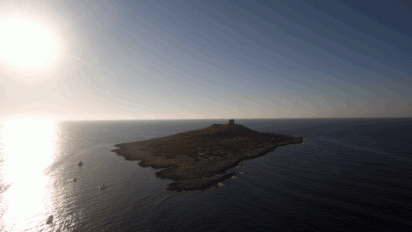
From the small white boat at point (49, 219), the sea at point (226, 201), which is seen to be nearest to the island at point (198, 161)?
the sea at point (226, 201)

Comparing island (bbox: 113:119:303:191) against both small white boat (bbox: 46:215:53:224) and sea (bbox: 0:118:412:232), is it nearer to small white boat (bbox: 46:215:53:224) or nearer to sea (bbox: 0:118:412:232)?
sea (bbox: 0:118:412:232)

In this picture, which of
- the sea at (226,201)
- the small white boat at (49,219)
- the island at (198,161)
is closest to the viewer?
the sea at (226,201)

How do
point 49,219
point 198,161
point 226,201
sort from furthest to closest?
1. point 198,161
2. point 226,201
3. point 49,219

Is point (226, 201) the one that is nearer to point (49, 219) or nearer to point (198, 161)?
point (198, 161)

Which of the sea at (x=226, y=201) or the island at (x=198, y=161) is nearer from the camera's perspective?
the sea at (x=226, y=201)

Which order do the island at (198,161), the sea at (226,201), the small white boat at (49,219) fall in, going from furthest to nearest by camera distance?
the island at (198,161) → the small white boat at (49,219) → the sea at (226,201)

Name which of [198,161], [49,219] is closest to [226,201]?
[198,161]

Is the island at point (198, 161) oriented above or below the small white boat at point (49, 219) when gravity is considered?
above

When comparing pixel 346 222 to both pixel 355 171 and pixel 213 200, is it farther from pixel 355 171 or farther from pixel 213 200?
pixel 355 171

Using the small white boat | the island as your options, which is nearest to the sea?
the small white boat

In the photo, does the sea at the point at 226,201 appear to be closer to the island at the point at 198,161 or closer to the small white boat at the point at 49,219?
the small white boat at the point at 49,219

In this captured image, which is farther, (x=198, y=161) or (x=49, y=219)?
(x=198, y=161)
